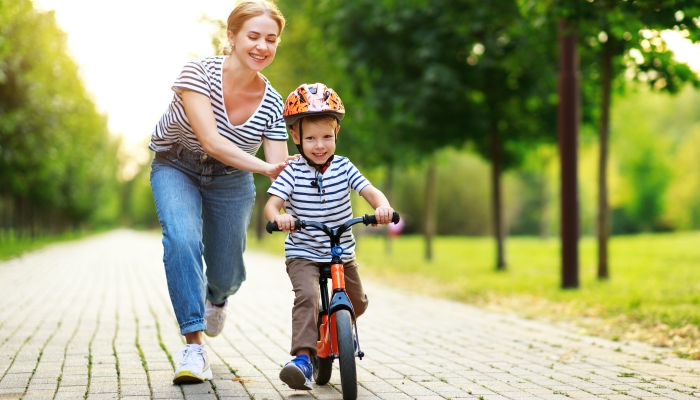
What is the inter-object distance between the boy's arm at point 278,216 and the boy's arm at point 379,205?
16.7 inches

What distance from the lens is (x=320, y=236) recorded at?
4.16 metres

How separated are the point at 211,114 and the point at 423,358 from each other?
7.92ft

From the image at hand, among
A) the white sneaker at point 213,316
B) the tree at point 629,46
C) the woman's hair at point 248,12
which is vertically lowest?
the white sneaker at point 213,316

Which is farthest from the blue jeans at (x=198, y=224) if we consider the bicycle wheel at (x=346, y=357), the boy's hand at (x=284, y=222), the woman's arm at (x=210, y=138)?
the bicycle wheel at (x=346, y=357)

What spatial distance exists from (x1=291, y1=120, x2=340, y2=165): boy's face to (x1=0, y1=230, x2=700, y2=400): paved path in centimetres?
125

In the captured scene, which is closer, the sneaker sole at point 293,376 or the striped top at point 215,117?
the sneaker sole at point 293,376

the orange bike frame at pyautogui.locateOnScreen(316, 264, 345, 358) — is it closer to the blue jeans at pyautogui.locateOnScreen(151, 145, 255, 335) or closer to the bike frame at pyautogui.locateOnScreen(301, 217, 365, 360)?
the bike frame at pyautogui.locateOnScreen(301, 217, 365, 360)

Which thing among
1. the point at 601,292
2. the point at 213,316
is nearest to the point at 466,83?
the point at 601,292

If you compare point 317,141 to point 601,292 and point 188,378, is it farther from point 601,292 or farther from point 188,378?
point 601,292

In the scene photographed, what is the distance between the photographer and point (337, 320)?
12.8ft

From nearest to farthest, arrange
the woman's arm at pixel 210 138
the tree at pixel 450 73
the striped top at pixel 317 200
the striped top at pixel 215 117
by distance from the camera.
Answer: the striped top at pixel 317 200 < the woman's arm at pixel 210 138 < the striped top at pixel 215 117 < the tree at pixel 450 73

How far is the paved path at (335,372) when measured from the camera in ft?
14.3

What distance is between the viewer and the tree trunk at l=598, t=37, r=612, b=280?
1162 cm

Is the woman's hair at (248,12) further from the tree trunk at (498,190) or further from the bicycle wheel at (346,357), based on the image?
the tree trunk at (498,190)
